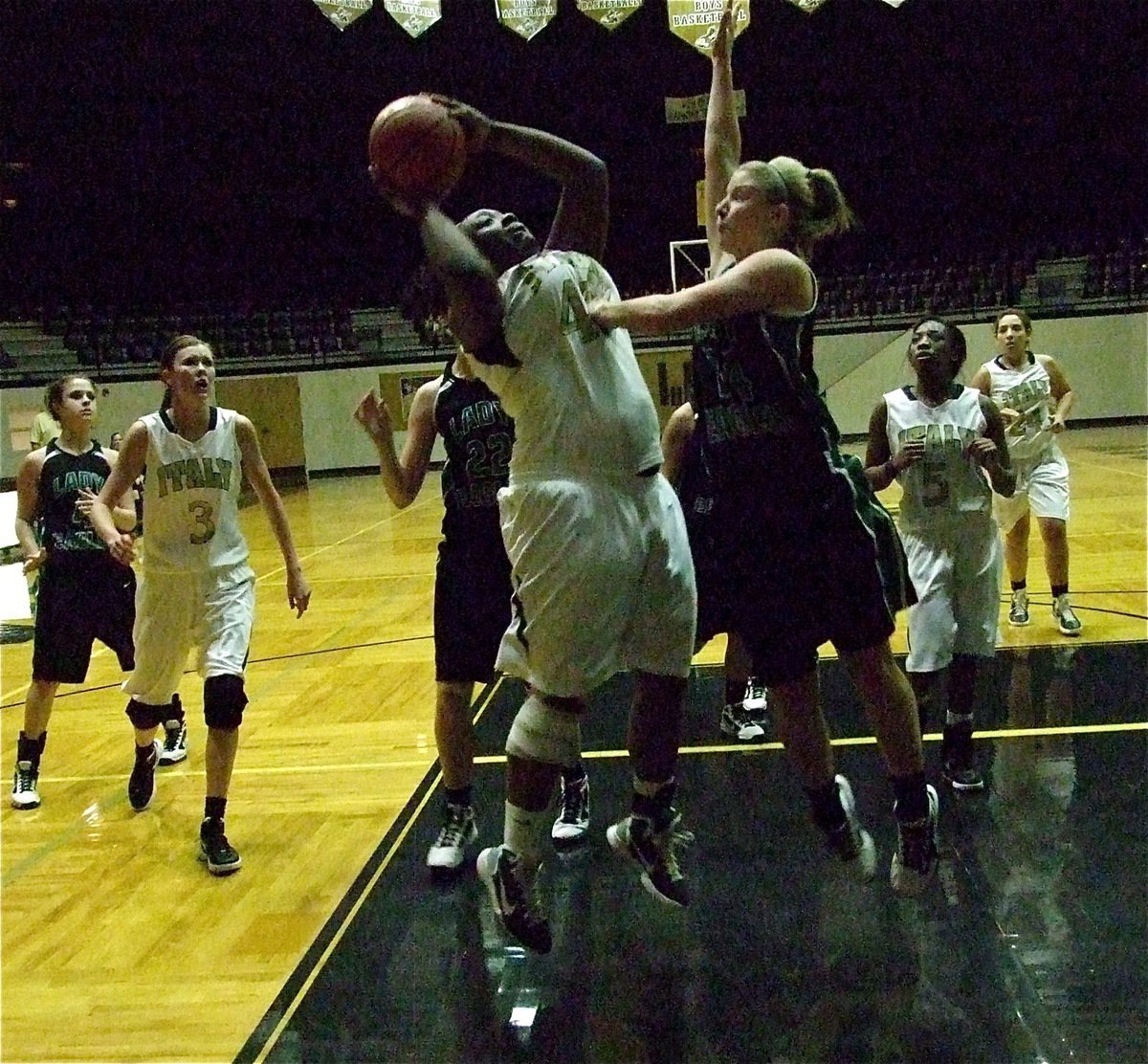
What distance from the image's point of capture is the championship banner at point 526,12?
7.87 m

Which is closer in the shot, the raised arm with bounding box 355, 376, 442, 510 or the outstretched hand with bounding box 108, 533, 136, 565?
the raised arm with bounding box 355, 376, 442, 510

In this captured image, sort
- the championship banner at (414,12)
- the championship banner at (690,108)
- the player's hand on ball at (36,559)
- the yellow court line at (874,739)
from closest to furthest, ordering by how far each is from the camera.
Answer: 1. the yellow court line at (874,739)
2. the player's hand on ball at (36,559)
3. the championship banner at (414,12)
4. the championship banner at (690,108)

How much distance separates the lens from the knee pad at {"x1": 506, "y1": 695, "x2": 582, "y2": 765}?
8.39ft

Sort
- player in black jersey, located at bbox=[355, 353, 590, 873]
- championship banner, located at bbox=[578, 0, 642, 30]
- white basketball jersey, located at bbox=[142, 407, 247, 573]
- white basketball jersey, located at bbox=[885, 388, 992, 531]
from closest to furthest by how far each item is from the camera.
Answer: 1. player in black jersey, located at bbox=[355, 353, 590, 873]
2. white basketball jersey, located at bbox=[885, 388, 992, 531]
3. white basketball jersey, located at bbox=[142, 407, 247, 573]
4. championship banner, located at bbox=[578, 0, 642, 30]

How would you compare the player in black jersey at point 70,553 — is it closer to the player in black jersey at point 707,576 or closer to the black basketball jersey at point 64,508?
the black basketball jersey at point 64,508

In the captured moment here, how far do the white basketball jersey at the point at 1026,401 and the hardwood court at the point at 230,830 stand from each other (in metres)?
0.95

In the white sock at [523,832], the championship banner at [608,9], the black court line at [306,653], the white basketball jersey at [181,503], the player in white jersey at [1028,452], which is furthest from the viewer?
the championship banner at [608,9]

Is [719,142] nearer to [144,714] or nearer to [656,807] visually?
[656,807]

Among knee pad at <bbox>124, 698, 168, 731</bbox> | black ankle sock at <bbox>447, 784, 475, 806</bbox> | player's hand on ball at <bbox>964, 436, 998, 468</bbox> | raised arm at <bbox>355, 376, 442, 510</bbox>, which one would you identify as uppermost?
raised arm at <bbox>355, 376, 442, 510</bbox>

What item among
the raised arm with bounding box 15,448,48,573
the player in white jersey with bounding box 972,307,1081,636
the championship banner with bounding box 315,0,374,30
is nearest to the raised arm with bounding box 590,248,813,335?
the raised arm with bounding box 15,448,48,573

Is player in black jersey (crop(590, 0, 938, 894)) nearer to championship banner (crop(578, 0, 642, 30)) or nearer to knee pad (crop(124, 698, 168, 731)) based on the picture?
knee pad (crop(124, 698, 168, 731))

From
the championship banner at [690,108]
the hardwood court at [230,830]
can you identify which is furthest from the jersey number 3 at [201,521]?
the championship banner at [690,108]

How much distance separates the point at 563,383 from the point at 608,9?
20.8 ft

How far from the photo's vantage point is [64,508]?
473 centimetres
